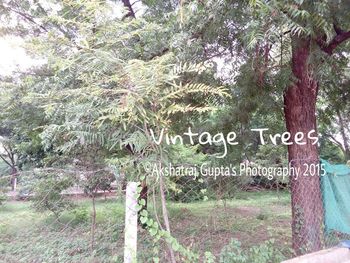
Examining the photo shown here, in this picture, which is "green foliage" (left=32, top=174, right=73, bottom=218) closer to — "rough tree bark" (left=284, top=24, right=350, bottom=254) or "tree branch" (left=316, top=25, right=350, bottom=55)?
"rough tree bark" (left=284, top=24, right=350, bottom=254)

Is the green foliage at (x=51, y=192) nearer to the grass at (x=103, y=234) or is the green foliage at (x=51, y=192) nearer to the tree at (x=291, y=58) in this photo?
the grass at (x=103, y=234)

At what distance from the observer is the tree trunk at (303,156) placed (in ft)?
10.9

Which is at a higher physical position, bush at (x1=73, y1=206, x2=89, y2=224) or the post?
the post

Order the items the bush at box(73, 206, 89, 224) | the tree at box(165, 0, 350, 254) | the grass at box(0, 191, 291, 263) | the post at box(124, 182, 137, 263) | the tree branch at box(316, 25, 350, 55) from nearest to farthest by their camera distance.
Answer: the post at box(124, 182, 137, 263) < the tree at box(165, 0, 350, 254) < the tree branch at box(316, 25, 350, 55) < the grass at box(0, 191, 291, 263) < the bush at box(73, 206, 89, 224)

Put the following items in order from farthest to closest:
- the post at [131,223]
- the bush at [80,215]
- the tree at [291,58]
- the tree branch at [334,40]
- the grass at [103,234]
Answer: the bush at [80,215] → the grass at [103,234] → the tree branch at [334,40] → the tree at [291,58] → the post at [131,223]

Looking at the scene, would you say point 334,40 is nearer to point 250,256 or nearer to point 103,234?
point 250,256

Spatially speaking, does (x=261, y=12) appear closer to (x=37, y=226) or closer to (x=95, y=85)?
(x=95, y=85)

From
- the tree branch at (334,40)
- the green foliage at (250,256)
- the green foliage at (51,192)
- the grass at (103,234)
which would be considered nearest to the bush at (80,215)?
the grass at (103,234)

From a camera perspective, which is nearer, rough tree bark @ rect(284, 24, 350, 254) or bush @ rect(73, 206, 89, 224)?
rough tree bark @ rect(284, 24, 350, 254)

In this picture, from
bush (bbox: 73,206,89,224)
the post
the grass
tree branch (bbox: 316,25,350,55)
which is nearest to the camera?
the post

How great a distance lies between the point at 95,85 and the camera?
2273 mm

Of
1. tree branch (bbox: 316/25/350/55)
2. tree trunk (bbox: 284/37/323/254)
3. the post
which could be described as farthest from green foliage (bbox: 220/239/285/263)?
tree branch (bbox: 316/25/350/55)

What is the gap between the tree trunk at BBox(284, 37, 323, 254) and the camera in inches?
130

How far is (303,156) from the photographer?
3564 mm
